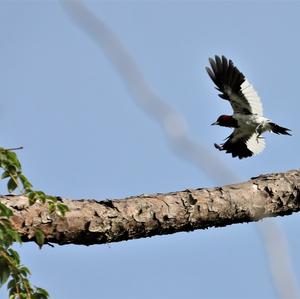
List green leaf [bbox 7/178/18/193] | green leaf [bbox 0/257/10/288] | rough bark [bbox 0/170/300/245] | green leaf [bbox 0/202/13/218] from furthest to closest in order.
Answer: rough bark [bbox 0/170/300/245], green leaf [bbox 7/178/18/193], green leaf [bbox 0/202/13/218], green leaf [bbox 0/257/10/288]

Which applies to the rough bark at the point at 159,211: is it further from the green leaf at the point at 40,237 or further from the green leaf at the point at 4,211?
the green leaf at the point at 4,211

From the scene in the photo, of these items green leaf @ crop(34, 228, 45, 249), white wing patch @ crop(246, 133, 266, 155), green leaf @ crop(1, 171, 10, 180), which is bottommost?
green leaf @ crop(34, 228, 45, 249)

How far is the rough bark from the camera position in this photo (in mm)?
3555

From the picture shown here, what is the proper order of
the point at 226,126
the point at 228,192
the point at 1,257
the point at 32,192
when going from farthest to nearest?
the point at 226,126 < the point at 228,192 < the point at 32,192 < the point at 1,257

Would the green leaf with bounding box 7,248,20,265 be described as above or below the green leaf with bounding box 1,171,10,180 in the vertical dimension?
below

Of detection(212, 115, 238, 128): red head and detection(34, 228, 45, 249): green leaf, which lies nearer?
detection(34, 228, 45, 249): green leaf

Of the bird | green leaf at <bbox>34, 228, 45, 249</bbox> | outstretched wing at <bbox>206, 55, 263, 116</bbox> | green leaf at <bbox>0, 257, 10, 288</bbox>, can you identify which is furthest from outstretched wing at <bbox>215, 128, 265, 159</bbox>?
green leaf at <bbox>0, 257, 10, 288</bbox>

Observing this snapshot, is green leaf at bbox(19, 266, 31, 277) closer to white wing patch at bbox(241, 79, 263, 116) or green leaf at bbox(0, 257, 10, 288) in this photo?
green leaf at bbox(0, 257, 10, 288)

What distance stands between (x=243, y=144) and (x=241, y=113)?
1.21 ft

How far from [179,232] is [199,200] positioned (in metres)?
0.21

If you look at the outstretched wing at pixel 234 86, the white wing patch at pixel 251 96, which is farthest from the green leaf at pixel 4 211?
the white wing patch at pixel 251 96

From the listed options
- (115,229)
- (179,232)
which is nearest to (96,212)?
(115,229)

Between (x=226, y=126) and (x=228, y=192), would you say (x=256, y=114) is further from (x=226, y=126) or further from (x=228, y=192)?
(x=228, y=192)

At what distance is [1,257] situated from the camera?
2877 millimetres
